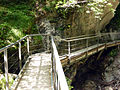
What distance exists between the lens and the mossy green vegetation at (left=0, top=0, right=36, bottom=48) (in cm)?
510

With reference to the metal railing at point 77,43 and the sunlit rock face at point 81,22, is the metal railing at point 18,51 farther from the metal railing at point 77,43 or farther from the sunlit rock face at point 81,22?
the sunlit rock face at point 81,22

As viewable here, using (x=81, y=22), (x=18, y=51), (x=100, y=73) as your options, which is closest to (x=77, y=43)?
(x=81, y=22)

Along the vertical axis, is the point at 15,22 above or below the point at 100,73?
above

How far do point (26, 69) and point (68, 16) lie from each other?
5.68 m

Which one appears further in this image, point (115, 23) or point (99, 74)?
point (115, 23)

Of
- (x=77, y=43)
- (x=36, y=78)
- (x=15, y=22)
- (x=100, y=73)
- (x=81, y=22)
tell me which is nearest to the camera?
(x=36, y=78)

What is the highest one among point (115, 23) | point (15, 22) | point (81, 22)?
point (115, 23)

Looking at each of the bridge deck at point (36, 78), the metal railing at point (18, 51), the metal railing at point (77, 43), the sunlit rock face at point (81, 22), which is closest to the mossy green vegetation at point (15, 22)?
the metal railing at point (18, 51)

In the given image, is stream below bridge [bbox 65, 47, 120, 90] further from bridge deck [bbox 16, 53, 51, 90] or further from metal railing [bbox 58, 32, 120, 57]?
bridge deck [bbox 16, 53, 51, 90]

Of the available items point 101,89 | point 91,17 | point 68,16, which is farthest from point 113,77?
point 68,16

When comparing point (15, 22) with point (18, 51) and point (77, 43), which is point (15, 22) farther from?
point (77, 43)

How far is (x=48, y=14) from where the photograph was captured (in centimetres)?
791

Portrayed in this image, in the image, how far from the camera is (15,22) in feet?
19.8

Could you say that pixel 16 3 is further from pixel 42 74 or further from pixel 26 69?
pixel 42 74
